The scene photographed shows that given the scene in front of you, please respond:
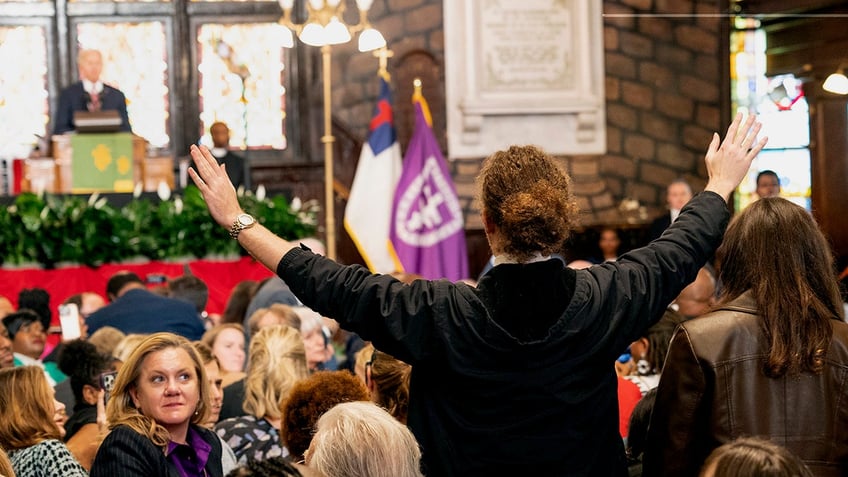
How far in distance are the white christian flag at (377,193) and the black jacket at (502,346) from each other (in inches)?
292

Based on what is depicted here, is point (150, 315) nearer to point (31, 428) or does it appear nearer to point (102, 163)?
point (31, 428)

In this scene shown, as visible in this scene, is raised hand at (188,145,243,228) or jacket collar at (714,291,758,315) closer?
raised hand at (188,145,243,228)

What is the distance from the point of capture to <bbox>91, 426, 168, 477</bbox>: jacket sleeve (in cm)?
292

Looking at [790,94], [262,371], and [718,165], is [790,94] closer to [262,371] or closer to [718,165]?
[262,371]

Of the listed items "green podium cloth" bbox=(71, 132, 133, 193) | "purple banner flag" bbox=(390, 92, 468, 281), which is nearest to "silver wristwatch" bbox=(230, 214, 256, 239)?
"green podium cloth" bbox=(71, 132, 133, 193)

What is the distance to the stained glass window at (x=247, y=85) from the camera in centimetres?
1177

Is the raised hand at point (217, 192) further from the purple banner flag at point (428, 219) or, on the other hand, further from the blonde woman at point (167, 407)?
the purple banner flag at point (428, 219)

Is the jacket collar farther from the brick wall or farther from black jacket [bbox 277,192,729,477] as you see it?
the brick wall

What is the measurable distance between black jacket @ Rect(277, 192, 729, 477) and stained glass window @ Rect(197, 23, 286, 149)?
9.63 meters

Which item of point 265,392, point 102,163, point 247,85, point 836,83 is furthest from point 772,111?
point 265,392

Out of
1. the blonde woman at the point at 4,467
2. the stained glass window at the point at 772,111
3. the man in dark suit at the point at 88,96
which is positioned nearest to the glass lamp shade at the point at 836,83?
the stained glass window at the point at 772,111

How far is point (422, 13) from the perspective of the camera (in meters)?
11.2

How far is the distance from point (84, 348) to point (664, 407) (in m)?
2.46

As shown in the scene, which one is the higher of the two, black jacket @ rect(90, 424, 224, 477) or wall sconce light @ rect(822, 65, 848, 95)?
wall sconce light @ rect(822, 65, 848, 95)
